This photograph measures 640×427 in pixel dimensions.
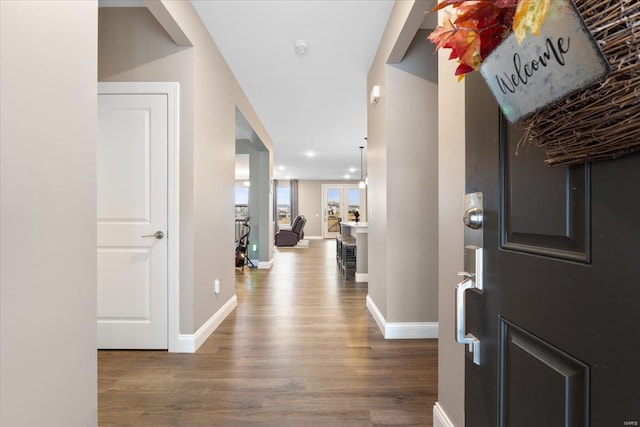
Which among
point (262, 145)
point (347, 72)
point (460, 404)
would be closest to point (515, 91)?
point (460, 404)

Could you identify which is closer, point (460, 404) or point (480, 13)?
point (480, 13)

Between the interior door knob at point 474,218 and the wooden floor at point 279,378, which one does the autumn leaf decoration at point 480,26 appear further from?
the wooden floor at point 279,378

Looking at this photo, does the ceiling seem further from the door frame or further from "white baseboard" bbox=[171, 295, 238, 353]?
"white baseboard" bbox=[171, 295, 238, 353]

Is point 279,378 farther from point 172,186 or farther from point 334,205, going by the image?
point 334,205

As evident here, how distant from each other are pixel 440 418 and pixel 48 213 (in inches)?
71.1

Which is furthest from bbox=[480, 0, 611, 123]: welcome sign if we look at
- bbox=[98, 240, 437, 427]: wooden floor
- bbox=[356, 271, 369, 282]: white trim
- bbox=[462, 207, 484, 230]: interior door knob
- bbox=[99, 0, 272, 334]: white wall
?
bbox=[356, 271, 369, 282]: white trim

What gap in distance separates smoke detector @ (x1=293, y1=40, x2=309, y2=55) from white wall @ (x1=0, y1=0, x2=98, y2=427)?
188 cm

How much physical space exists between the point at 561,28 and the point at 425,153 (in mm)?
2399

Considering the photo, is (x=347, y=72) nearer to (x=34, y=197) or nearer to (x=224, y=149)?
(x=224, y=149)

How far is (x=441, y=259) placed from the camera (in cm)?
153

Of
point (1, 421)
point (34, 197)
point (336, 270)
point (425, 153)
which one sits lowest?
point (336, 270)

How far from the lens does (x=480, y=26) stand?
0.52 m

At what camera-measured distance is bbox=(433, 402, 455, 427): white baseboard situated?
→ 4.55 feet

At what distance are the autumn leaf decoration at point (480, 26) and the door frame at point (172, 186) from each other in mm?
2208
